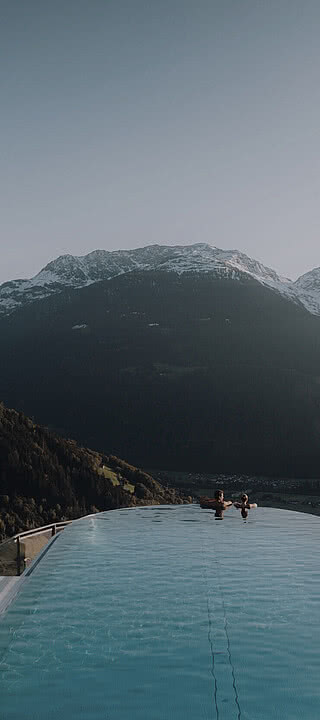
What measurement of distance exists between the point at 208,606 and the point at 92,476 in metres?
81.8

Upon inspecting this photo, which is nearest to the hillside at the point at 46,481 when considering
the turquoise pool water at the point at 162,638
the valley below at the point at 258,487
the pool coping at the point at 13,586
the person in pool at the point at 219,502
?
the person in pool at the point at 219,502

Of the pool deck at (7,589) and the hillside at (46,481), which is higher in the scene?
the pool deck at (7,589)

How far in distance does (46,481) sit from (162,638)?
3024 inches

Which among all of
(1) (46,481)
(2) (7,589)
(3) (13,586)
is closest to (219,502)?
(3) (13,586)

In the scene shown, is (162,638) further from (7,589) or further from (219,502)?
(219,502)

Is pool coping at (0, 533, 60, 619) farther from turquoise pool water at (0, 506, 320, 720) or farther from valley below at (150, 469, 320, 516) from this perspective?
valley below at (150, 469, 320, 516)

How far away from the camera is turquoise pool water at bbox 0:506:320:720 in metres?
11.4

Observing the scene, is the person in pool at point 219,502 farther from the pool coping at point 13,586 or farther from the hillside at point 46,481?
the hillside at point 46,481

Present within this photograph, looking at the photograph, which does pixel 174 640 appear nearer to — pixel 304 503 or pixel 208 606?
pixel 208 606

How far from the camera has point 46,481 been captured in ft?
295

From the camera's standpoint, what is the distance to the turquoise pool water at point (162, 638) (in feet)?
37.4

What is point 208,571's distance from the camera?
2331 cm

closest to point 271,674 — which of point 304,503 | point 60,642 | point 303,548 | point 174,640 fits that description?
point 174,640

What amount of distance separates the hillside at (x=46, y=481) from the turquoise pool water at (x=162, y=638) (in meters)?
53.9
